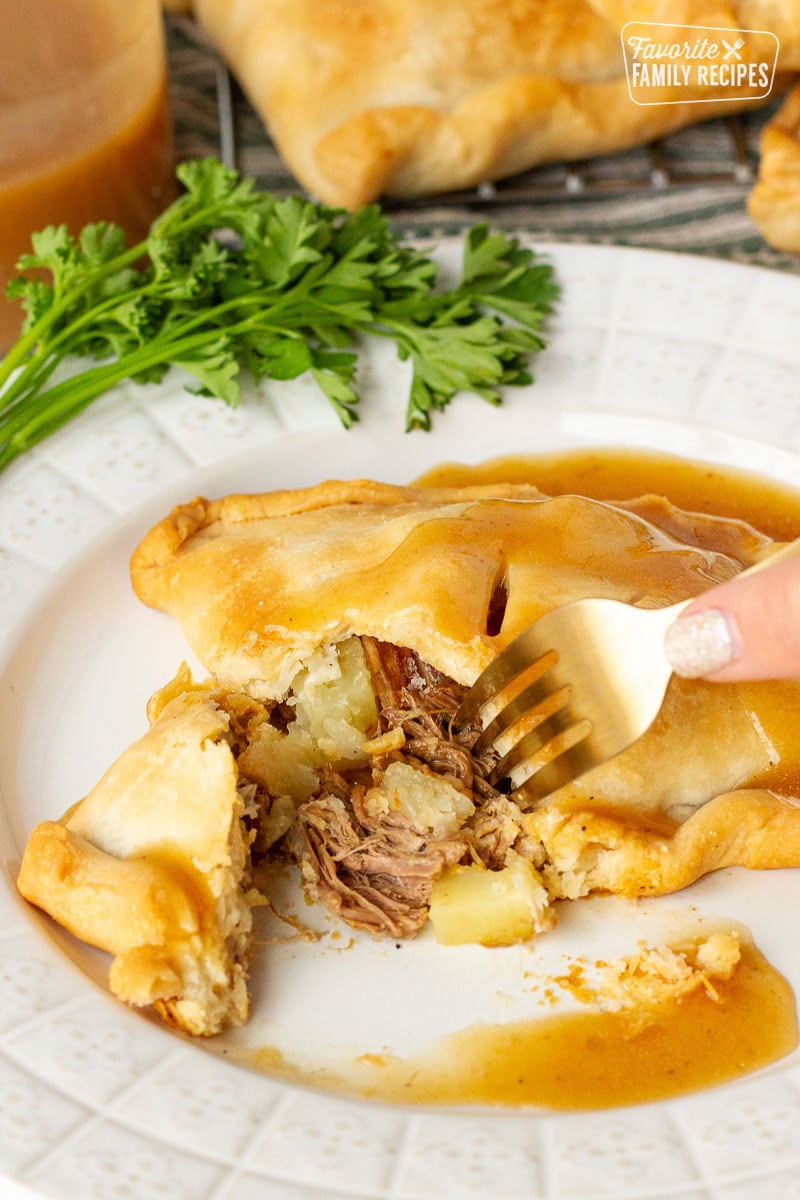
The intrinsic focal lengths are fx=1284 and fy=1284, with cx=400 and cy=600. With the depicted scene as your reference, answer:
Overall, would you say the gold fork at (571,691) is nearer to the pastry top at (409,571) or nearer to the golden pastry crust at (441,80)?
the pastry top at (409,571)

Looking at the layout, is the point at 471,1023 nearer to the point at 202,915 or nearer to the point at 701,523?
the point at 202,915

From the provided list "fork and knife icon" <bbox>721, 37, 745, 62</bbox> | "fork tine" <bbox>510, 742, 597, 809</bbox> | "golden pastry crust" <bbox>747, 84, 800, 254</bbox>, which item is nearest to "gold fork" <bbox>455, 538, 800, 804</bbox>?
"fork tine" <bbox>510, 742, 597, 809</bbox>

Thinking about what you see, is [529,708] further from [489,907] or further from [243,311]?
[243,311]

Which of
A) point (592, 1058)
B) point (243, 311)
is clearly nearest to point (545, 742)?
point (592, 1058)

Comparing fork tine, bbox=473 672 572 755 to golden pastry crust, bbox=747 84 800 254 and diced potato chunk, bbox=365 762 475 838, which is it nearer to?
diced potato chunk, bbox=365 762 475 838

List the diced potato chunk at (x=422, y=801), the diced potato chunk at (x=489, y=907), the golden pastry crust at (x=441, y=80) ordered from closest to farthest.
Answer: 1. the diced potato chunk at (x=489, y=907)
2. the diced potato chunk at (x=422, y=801)
3. the golden pastry crust at (x=441, y=80)

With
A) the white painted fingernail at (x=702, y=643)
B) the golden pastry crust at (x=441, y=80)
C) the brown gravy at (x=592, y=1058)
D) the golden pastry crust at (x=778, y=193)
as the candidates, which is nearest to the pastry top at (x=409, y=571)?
the white painted fingernail at (x=702, y=643)

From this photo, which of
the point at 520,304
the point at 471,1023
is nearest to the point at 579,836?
the point at 471,1023
